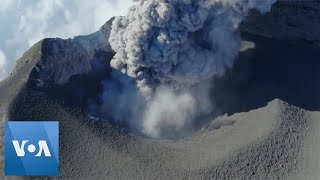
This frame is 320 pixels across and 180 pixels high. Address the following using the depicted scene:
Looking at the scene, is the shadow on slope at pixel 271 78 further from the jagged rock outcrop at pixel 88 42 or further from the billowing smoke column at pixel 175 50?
the billowing smoke column at pixel 175 50

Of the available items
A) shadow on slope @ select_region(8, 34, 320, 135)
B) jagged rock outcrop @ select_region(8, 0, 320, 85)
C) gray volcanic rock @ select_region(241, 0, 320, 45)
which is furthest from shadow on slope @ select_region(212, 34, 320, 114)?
jagged rock outcrop @ select_region(8, 0, 320, 85)

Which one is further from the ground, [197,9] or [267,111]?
[197,9]

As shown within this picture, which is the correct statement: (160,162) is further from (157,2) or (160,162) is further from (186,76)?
(157,2)

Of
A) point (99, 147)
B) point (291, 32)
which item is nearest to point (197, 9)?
point (291, 32)

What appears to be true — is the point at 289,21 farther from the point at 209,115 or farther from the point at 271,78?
the point at 209,115

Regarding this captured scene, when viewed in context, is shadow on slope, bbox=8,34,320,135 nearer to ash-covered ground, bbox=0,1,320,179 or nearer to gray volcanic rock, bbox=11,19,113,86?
ash-covered ground, bbox=0,1,320,179

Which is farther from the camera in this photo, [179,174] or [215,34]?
[215,34]
